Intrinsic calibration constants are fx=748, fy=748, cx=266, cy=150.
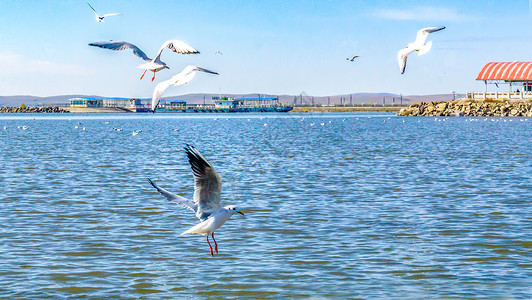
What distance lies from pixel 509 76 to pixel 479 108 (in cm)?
964

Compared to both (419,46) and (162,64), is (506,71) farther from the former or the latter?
(162,64)

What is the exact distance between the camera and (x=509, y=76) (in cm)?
14900

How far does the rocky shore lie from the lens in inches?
5679

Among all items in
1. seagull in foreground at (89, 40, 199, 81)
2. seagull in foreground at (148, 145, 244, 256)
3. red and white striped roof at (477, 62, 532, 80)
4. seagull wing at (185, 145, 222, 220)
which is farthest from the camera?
red and white striped roof at (477, 62, 532, 80)

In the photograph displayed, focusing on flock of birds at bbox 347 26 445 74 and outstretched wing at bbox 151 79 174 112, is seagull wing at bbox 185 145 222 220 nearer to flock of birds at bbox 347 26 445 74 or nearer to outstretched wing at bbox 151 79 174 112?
outstretched wing at bbox 151 79 174 112

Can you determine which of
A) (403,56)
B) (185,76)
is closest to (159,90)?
(185,76)

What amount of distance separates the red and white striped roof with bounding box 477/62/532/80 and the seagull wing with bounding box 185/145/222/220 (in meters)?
143

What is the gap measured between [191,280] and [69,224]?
7.12 m

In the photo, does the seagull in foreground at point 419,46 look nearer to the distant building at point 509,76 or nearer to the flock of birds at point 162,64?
the flock of birds at point 162,64

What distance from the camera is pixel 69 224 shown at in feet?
67.6

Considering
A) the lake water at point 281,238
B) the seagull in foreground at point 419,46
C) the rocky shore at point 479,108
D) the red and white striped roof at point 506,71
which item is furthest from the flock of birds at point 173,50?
the red and white striped roof at point 506,71

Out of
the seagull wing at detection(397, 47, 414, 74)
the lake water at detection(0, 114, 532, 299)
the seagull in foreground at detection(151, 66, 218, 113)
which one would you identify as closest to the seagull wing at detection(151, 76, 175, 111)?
the seagull in foreground at detection(151, 66, 218, 113)

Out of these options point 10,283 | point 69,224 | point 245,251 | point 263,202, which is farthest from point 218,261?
point 263,202

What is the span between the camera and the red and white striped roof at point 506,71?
147 meters
